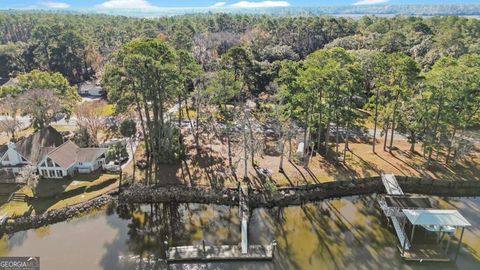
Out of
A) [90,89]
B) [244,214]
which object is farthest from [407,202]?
[90,89]

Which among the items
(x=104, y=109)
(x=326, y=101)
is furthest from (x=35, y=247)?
(x=104, y=109)

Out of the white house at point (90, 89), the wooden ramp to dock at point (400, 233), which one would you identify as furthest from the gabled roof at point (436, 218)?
the white house at point (90, 89)

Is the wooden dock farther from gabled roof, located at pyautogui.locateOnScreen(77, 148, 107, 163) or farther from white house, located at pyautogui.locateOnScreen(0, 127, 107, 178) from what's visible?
white house, located at pyautogui.locateOnScreen(0, 127, 107, 178)

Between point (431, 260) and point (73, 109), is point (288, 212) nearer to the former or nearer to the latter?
point (431, 260)

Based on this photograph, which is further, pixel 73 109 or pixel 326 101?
pixel 73 109

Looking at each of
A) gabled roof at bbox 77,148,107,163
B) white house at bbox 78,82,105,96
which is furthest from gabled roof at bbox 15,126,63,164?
white house at bbox 78,82,105,96

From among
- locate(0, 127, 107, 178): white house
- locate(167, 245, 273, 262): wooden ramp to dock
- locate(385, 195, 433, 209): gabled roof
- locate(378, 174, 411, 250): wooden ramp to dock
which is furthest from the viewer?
locate(0, 127, 107, 178): white house

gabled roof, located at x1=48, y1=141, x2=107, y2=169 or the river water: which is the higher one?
gabled roof, located at x1=48, y1=141, x2=107, y2=169
